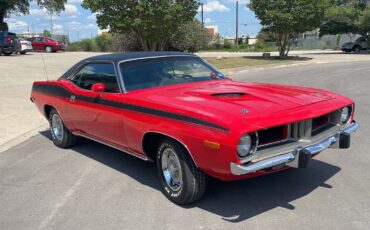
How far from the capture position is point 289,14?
30125 millimetres

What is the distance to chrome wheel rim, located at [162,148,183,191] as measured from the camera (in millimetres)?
4493

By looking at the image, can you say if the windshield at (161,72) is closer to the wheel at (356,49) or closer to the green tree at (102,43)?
the wheel at (356,49)

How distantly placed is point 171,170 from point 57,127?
10.7 feet

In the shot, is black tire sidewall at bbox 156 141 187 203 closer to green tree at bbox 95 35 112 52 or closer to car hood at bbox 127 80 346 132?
car hood at bbox 127 80 346 132

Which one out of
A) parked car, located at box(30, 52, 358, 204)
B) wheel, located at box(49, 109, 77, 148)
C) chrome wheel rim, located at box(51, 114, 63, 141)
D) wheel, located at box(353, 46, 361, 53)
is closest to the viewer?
parked car, located at box(30, 52, 358, 204)

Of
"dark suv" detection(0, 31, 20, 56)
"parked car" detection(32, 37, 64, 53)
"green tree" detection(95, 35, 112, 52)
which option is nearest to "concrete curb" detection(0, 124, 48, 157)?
"dark suv" detection(0, 31, 20, 56)

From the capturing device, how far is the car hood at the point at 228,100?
396 centimetres

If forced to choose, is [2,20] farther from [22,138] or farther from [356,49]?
[22,138]

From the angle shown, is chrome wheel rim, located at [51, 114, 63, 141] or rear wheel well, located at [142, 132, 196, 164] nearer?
rear wheel well, located at [142, 132, 196, 164]

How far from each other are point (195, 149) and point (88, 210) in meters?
1.35

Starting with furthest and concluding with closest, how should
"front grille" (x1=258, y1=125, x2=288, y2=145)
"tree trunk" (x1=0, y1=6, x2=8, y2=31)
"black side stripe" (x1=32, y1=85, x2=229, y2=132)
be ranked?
"tree trunk" (x1=0, y1=6, x2=8, y2=31)
"front grille" (x1=258, y1=125, x2=288, y2=145)
"black side stripe" (x1=32, y1=85, x2=229, y2=132)

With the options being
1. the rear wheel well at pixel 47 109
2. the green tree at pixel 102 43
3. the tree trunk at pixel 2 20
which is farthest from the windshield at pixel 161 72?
the green tree at pixel 102 43

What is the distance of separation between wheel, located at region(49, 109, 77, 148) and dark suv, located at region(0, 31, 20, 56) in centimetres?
2703

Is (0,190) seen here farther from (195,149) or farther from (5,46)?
(5,46)
